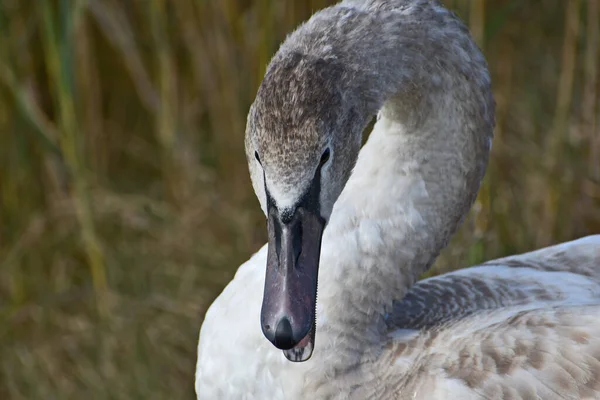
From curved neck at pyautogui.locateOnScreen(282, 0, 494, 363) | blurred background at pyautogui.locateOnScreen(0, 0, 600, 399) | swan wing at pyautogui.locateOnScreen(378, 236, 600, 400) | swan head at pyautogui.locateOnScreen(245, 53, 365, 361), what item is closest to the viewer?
swan head at pyautogui.locateOnScreen(245, 53, 365, 361)

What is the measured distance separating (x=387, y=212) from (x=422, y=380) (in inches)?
14.4

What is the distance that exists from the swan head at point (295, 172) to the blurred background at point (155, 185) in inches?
49.5

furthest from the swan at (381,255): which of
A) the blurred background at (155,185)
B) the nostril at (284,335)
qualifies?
the blurred background at (155,185)

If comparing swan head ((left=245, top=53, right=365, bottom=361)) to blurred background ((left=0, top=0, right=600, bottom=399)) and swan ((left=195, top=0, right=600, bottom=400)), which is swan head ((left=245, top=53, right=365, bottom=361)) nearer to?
swan ((left=195, top=0, right=600, bottom=400))

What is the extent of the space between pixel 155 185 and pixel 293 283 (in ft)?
8.24

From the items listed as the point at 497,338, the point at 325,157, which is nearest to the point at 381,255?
the point at 497,338

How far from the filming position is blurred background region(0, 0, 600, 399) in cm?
341

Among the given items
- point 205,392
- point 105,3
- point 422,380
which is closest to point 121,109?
point 105,3

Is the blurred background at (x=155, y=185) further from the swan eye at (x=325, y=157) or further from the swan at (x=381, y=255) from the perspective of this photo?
the swan eye at (x=325, y=157)

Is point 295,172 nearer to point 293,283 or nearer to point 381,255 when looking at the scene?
point 293,283

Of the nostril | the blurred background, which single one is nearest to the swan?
the nostril

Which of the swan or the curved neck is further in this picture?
the curved neck

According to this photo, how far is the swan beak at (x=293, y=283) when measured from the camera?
1.82m

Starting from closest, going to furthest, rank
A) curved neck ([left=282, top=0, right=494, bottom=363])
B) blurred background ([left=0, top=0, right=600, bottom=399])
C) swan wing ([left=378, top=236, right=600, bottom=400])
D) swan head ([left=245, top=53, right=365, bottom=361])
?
swan head ([left=245, top=53, right=365, bottom=361]) < swan wing ([left=378, top=236, right=600, bottom=400]) < curved neck ([left=282, top=0, right=494, bottom=363]) < blurred background ([left=0, top=0, right=600, bottom=399])
